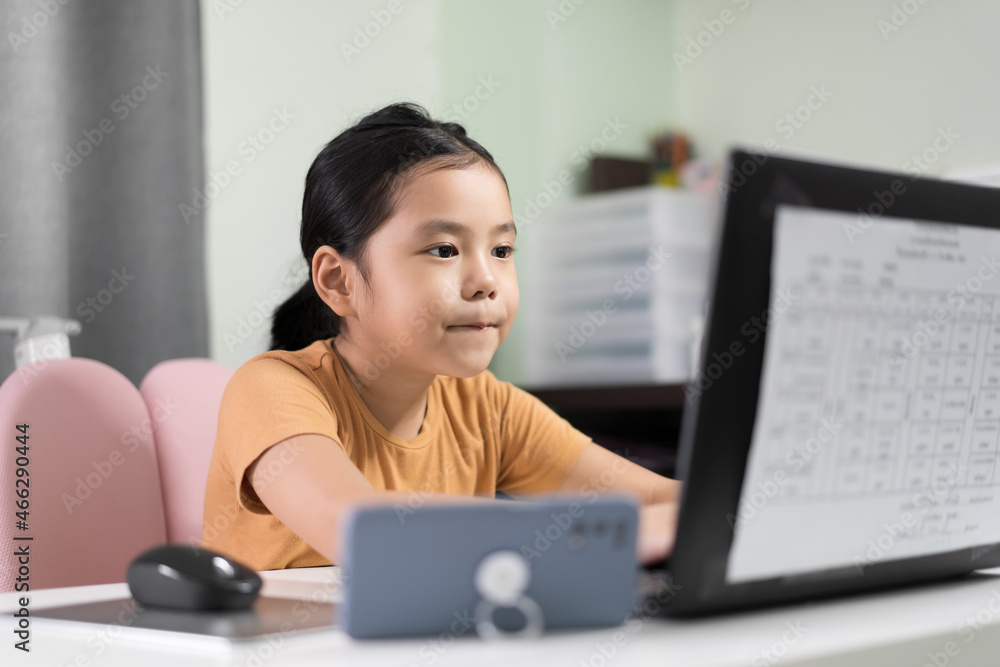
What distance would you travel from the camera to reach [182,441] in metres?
1.11

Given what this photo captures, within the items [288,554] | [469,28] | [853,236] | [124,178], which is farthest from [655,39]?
[853,236]

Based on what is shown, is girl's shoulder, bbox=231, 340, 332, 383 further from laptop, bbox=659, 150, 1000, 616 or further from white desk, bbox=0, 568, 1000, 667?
laptop, bbox=659, 150, 1000, 616

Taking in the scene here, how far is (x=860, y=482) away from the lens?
0.49m

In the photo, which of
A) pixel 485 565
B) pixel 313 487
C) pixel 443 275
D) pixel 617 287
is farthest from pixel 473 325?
pixel 617 287

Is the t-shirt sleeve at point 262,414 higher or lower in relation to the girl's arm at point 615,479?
higher

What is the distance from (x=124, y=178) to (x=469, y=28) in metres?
1.12

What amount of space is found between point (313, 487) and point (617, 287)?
2.07 m

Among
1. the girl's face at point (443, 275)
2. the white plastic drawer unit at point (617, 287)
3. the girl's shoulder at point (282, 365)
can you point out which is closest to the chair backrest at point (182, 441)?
the girl's shoulder at point (282, 365)

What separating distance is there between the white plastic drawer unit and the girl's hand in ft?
6.72

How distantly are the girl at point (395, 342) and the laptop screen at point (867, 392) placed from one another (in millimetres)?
405

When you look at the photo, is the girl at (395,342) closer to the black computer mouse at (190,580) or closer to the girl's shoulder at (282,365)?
the girl's shoulder at (282,365)

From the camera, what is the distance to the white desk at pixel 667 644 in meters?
0.41

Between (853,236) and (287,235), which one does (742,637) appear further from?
(287,235)

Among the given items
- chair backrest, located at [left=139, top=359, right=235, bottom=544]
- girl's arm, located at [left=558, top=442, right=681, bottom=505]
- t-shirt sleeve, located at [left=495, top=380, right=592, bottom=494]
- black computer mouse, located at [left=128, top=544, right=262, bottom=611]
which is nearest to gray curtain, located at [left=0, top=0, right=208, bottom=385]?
chair backrest, located at [left=139, top=359, right=235, bottom=544]
